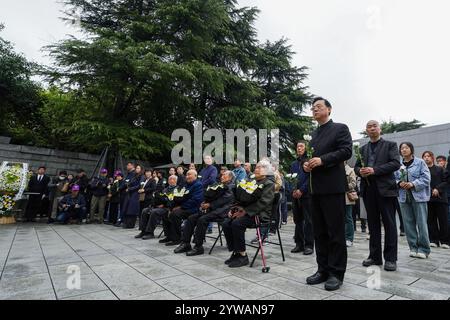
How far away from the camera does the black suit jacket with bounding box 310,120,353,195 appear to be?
2703 millimetres

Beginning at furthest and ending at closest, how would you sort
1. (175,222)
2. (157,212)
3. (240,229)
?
(157,212) → (175,222) → (240,229)

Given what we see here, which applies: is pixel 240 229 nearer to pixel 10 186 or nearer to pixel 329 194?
pixel 329 194

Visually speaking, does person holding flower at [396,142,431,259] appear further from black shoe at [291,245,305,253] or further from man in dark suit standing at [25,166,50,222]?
man in dark suit standing at [25,166,50,222]

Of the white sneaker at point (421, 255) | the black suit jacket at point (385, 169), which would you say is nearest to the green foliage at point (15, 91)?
the black suit jacket at point (385, 169)

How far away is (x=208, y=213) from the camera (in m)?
4.68

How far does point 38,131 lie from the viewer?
15031 mm

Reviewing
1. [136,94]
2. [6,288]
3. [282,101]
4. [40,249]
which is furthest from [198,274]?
[282,101]

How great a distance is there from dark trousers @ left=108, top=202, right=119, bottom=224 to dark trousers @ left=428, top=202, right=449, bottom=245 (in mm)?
8949

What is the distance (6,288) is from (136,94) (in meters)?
10.7

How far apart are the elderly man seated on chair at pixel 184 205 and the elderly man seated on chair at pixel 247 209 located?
121cm

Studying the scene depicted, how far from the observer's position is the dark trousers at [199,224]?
452cm

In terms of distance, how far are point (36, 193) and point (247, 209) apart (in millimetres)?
8989

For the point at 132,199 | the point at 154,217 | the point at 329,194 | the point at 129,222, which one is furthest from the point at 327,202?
the point at 129,222
